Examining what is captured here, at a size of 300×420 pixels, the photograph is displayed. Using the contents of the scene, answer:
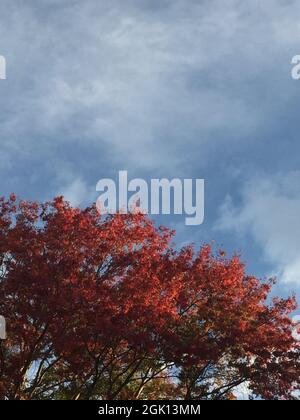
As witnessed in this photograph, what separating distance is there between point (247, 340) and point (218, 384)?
13.0 ft

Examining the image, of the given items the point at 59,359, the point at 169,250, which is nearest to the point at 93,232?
the point at 169,250

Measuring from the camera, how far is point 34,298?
2667 cm

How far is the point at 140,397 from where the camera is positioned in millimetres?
34156

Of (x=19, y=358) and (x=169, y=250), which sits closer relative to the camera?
(x=19, y=358)

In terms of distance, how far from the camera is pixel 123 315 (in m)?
26.3

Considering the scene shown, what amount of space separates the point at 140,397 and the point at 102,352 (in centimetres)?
757

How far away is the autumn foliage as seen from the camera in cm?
2650

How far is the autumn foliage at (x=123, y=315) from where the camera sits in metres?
26.5
